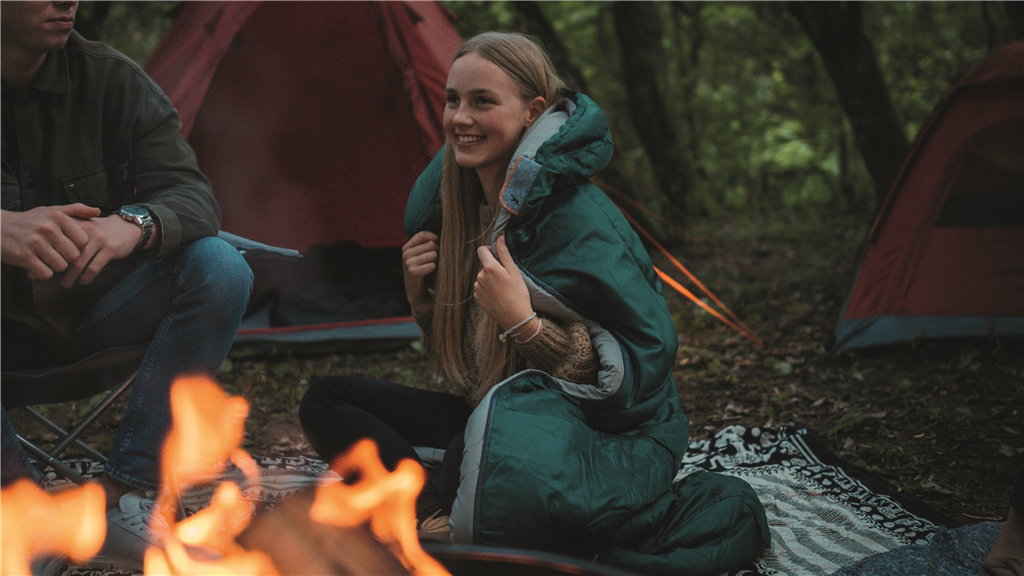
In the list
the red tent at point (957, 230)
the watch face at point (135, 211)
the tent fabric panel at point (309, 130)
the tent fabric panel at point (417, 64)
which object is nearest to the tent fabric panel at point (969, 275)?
the red tent at point (957, 230)

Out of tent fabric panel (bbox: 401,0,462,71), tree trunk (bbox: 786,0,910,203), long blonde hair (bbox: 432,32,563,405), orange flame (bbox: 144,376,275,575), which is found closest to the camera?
orange flame (bbox: 144,376,275,575)

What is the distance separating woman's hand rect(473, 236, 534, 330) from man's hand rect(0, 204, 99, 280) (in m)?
0.87

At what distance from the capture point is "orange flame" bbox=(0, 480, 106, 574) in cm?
150

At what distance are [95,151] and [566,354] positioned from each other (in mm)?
1303

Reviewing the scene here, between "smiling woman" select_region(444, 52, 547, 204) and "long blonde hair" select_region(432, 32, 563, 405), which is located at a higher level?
"smiling woman" select_region(444, 52, 547, 204)

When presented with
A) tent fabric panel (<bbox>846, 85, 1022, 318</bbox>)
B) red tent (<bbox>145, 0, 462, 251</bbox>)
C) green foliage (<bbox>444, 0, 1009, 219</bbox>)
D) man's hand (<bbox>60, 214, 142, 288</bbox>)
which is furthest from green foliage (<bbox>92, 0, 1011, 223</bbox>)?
man's hand (<bbox>60, 214, 142, 288</bbox>)

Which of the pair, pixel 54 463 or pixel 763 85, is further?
pixel 763 85

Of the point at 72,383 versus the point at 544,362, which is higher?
the point at 544,362

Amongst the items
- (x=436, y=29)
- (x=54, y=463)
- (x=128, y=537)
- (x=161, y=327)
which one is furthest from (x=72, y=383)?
(x=436, y=29)

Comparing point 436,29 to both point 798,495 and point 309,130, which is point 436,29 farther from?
point 798,495

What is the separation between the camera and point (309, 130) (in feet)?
12.4

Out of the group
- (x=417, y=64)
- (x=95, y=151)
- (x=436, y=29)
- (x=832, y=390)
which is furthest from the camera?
(x=436, y=29)

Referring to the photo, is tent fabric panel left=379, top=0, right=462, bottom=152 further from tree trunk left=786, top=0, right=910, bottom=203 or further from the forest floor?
tree trunk left=786, top=0, right=910, bottom=203

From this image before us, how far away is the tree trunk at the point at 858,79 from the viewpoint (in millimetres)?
4131
